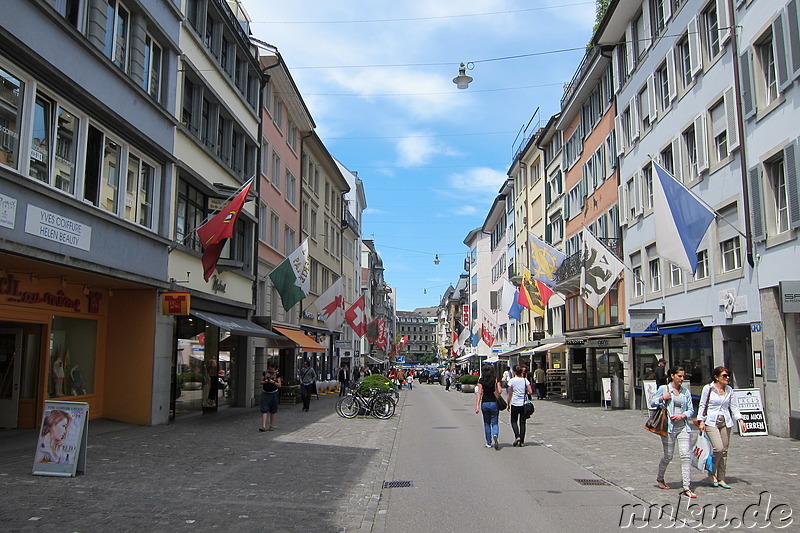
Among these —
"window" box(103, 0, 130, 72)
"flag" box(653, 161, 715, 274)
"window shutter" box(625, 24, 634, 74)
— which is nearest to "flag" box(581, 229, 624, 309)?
"flag" box(653, 161, 715, 274)

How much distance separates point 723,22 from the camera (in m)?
19.5

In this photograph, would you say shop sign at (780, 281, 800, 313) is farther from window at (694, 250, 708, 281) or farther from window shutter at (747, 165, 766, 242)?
window at (694, 250, 708, 281)

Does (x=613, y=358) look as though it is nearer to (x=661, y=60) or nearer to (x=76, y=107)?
(x=661, y=60)

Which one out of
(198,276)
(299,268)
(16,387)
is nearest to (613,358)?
(299,268)

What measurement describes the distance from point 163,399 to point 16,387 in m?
3.88

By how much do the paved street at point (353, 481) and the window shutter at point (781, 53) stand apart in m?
8.26

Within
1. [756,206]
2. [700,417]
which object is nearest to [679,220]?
[756,206]

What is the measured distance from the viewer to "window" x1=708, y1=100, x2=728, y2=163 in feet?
65.8

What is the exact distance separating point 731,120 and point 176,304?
1577 cm

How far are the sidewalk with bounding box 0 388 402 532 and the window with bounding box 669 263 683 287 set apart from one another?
12309mm

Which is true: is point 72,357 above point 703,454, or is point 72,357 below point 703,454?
above

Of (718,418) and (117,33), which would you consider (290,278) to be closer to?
(117,33)

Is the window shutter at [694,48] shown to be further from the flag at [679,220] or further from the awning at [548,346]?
the awning at [548,346]

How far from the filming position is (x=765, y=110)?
56.5 ft
